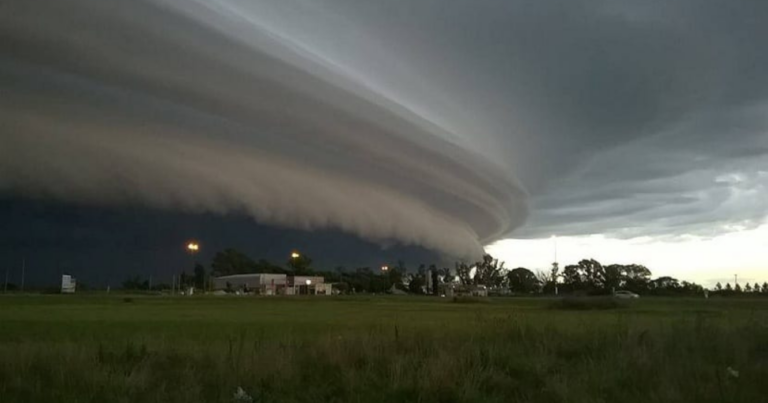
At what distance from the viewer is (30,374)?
14320 millimetres

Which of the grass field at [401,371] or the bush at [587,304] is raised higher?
the bush at [587,304]

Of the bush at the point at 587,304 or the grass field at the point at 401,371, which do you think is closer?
the grass field at the point at 401,371

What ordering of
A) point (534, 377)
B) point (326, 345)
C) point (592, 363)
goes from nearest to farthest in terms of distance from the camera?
point (534, 377), point (592, 363), point (326, 345)

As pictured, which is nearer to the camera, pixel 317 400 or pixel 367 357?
pixel 317 400

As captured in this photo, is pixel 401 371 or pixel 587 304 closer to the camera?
pixel 401 371

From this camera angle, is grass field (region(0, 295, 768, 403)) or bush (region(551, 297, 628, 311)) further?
bush (region(551, 297, 628, 311))

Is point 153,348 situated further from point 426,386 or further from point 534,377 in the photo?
point 534,377

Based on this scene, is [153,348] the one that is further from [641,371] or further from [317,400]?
[641,371]

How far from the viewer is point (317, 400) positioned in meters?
13.2

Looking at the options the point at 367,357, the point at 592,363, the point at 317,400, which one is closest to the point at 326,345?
the point at 367,357

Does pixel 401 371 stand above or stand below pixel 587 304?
below

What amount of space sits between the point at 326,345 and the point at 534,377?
512 cm

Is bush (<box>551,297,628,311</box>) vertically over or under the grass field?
over

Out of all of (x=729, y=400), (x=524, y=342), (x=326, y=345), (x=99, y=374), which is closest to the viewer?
(x=729, y=400)
